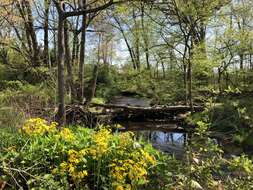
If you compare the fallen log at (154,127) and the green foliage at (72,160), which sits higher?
the green foliage at (72,160)

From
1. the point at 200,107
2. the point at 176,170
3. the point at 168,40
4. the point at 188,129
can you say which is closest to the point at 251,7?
the point at 168,40

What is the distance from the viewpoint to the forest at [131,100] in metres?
4.65

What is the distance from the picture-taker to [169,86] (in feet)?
71.9

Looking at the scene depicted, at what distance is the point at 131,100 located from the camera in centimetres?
2594

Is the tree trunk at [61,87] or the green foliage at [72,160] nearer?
the green foliage at [72,160]

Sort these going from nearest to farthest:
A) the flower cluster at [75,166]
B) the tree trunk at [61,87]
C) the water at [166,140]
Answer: the flower cluster at [75,166]
the tree trunk at [61,87]
the water at [166,140]

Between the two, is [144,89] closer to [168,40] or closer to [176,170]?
[168,40]

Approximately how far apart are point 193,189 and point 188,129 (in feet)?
34.4

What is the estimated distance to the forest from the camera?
15.3 feet

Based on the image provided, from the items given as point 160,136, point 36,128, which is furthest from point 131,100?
point 36,128

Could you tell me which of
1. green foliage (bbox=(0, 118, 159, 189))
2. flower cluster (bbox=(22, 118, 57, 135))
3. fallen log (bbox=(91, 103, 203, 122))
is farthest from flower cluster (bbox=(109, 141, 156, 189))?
fallen log (bbox=(91, 103, 203, 122))

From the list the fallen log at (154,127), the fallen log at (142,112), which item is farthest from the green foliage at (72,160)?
the fallen log at (142,112)

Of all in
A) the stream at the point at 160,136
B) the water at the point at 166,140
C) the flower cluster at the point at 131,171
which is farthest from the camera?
the stream at the point at 160,136

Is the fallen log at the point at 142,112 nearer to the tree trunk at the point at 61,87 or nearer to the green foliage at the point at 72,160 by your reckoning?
the tree trunk at the point at 61,87
